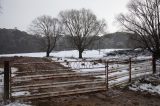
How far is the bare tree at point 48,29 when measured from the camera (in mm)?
65312

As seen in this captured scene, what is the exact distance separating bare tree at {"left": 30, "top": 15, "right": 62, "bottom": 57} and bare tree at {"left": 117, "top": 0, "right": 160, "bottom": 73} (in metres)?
35.8

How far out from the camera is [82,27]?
49.4 meters

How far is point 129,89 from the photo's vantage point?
1212cm

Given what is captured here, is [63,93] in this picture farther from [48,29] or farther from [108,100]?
[48,29]

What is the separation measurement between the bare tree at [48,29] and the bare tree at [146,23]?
35777 mm

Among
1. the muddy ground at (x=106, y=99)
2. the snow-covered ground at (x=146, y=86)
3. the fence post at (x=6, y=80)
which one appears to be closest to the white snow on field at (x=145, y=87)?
the snow-covered ground at (x=146, y=86)

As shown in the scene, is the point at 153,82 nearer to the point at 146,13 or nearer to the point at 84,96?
the point at 84,96

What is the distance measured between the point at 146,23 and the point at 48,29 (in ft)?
136

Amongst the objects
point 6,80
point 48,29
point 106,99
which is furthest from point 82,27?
point 6,80

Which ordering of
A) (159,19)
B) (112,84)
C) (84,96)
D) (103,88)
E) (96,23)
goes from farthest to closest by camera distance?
(96,23) < (159,19) < (112,84) < (103,88) < (84,96)

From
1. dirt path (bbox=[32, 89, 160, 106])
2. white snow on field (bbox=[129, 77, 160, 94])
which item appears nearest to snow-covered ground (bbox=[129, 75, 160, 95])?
white snow on field (bbox=[129, 77, 160, 94])

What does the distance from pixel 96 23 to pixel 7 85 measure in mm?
42133

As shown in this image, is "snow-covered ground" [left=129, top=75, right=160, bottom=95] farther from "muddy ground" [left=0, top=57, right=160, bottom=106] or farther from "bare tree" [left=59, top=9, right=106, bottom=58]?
"bare tree" [left=59, top=9, right=106, bottom=58]

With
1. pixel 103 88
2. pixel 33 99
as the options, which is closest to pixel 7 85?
pixel 33 99
